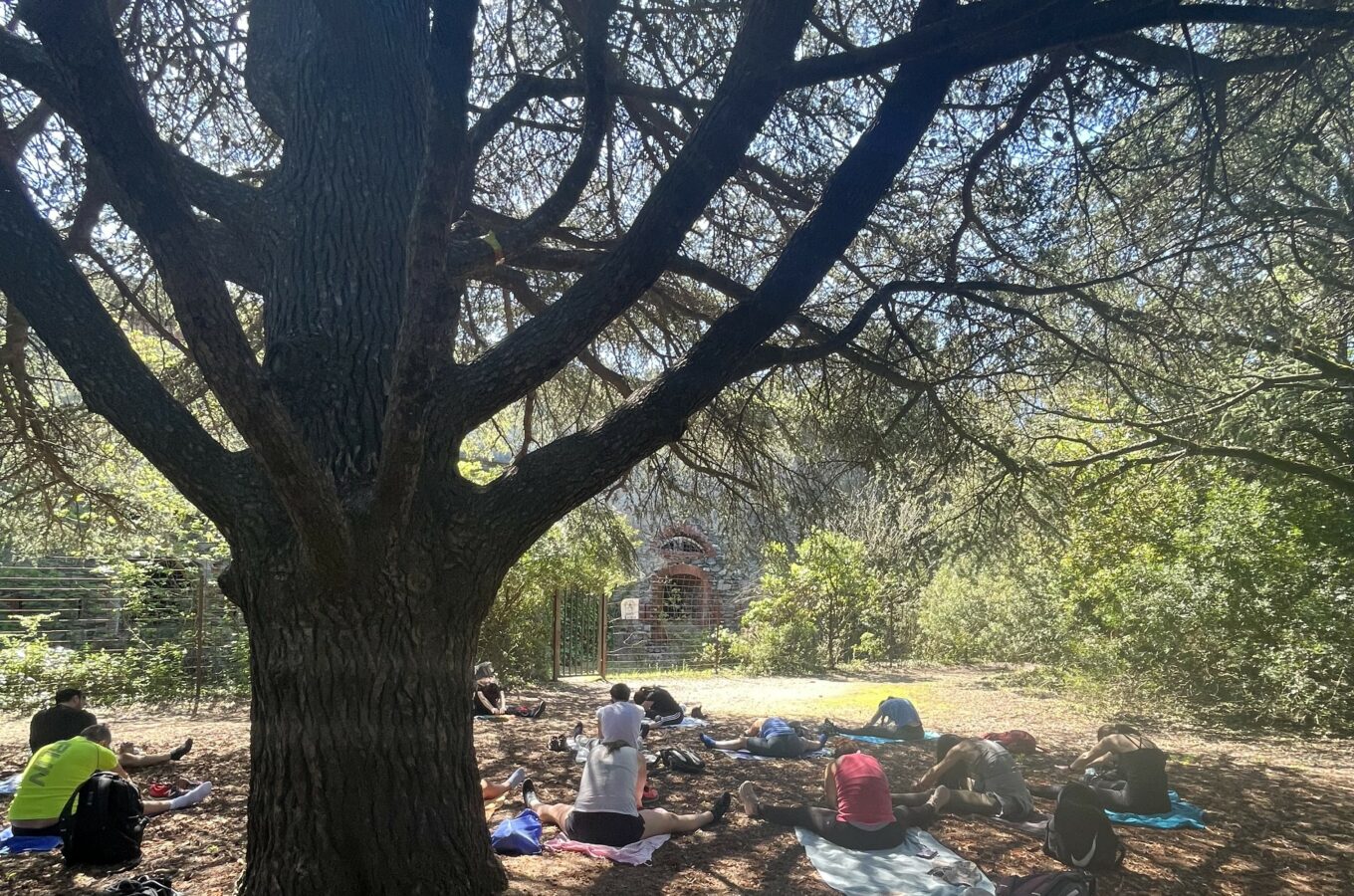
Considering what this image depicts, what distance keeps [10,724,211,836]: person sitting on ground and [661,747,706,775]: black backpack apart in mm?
3724

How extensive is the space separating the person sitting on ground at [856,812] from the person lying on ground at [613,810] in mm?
447

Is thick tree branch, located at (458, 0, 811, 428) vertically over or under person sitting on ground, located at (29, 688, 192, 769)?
over

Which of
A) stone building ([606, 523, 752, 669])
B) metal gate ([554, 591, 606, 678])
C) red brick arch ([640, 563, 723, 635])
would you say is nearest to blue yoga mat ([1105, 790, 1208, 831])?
metal gate ([554, 591, 606, 678])

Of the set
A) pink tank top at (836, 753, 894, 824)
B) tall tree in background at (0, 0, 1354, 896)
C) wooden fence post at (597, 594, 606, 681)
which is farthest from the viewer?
wooden fence post at (597, 594, 606, 681)

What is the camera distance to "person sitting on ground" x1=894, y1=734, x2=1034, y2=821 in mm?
5504

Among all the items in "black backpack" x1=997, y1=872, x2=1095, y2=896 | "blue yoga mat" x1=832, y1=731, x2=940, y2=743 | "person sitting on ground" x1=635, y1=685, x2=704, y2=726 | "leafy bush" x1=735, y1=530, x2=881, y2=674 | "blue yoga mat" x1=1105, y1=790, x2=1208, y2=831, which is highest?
"leafy bush" x1=735, y1=530, x2=881, y2=674

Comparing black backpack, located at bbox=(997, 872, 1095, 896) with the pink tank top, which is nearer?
black backpack, located at bbox=(997, 872, 1095, 896)

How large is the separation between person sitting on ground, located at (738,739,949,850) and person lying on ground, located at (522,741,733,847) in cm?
45

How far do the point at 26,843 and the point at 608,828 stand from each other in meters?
3.27

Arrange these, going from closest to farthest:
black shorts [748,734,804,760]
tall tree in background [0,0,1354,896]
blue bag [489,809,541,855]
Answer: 1. tall tree in background [0,0,1354,896]
2. blue bag [489,809,541,855]
3. black shorts [748,734,804,760]

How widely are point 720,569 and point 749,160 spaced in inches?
607

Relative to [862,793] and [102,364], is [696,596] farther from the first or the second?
[102,364]

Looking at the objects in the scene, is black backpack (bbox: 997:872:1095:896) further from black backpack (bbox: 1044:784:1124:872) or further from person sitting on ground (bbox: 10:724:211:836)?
person sitting on ground (bbox: 10:724:211:836)

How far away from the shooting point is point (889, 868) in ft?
14.6
